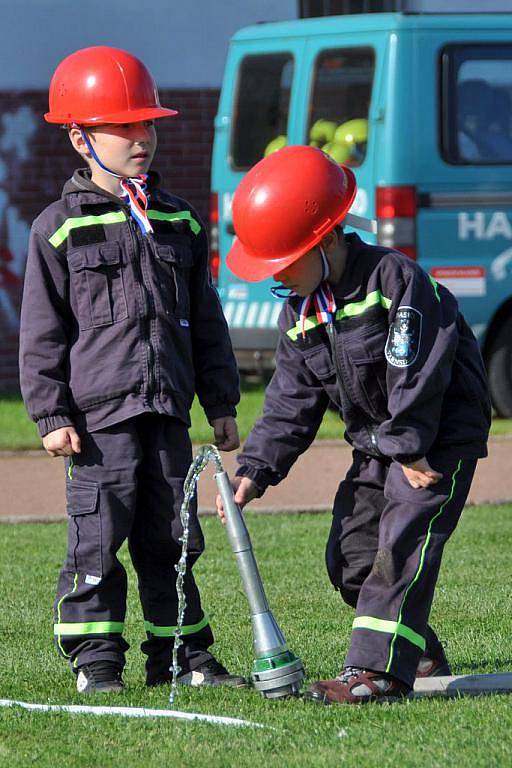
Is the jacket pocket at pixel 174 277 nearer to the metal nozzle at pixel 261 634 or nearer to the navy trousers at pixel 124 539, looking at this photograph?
the navy trousers at pixel 124 539

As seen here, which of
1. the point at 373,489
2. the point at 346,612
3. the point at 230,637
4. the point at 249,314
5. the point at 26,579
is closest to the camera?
the point at 373,489

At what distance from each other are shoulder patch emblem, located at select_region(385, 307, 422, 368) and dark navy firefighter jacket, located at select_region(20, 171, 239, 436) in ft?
2.44

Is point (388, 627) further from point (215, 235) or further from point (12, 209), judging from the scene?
point (12, 209)

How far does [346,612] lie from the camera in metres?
5.79

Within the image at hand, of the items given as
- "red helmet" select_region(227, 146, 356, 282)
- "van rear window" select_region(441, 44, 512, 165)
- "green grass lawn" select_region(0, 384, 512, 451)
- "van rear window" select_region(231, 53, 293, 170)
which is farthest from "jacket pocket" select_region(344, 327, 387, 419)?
"van rear window" select_region(231, 53, 293, 170)

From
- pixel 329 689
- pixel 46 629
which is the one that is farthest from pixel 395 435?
pixel 46 629

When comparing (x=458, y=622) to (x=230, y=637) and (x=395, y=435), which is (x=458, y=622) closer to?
(x=230, y=637)

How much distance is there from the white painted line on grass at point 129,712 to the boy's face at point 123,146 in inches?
62.2

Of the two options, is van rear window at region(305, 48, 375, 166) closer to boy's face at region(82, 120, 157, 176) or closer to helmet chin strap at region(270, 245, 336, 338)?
boy's face at region(82, 120, 157, 176)

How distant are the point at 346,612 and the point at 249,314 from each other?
17.1ft

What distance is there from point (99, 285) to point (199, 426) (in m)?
5.79

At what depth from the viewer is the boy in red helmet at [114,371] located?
463 centimetres

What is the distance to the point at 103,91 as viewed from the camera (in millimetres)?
→ 4762

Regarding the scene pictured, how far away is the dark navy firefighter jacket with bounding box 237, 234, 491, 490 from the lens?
168 inches
